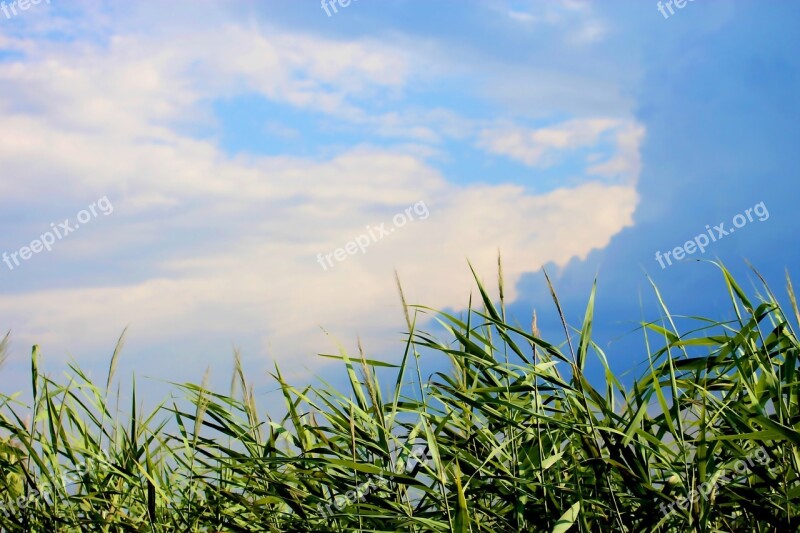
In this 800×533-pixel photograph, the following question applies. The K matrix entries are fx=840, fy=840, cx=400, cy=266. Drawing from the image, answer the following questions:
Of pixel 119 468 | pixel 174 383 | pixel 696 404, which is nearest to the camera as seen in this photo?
pixel 696 404

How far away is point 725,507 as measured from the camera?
2.49 m

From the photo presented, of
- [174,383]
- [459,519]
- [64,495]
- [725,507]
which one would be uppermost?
[174,383]

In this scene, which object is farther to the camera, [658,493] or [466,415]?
[466,415]

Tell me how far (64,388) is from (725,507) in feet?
8.45

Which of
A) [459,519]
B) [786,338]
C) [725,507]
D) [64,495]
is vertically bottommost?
[725,507]

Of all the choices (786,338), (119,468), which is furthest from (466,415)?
(119,468)

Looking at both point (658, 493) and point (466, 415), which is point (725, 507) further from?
point (466, 415)

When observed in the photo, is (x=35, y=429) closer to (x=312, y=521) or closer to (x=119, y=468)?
(x=119, y=468)

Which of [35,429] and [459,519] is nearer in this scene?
[459,519]

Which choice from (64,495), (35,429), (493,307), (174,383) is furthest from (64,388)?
(493,307)

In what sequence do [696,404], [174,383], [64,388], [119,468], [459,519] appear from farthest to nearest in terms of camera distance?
[64,388], [119,468], [174,383], [696,404], [459,519]

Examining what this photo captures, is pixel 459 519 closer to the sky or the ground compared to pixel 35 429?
closer to the ground

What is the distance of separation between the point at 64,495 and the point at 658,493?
2316mm

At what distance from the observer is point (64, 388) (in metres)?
3.49
